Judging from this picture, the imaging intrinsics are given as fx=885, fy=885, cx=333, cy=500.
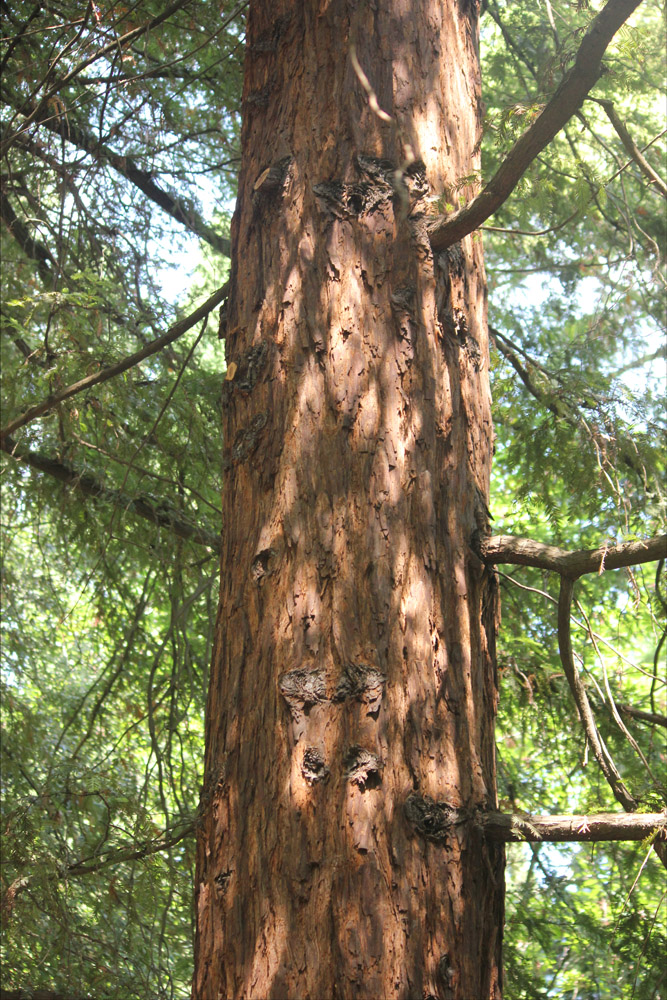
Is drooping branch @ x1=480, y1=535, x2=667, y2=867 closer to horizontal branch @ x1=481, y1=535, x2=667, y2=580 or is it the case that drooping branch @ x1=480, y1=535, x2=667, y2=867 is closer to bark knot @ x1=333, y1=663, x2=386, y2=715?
horizontal branch @ x1=481, y1=535, x2=667, y2=580

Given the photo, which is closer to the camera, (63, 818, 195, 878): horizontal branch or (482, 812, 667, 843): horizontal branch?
(482, 812, 667, 843): horizontal branch

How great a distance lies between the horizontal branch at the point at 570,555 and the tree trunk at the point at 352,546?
56 millimetres

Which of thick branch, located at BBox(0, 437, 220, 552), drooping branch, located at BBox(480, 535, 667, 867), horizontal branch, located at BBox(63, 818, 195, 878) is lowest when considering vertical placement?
horizontal branch, located at BBox(63, 818, 195, 878)

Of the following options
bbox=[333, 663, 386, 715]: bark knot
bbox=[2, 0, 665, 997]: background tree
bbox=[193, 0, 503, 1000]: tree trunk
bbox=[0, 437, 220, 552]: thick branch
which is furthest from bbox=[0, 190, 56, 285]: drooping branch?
bbox=[333, 663, 386, 715]: bark knot

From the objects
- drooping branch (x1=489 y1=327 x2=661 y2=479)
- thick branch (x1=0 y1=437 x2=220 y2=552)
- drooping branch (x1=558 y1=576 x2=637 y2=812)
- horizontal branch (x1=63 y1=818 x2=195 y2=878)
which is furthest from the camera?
thick branch (x1=0 y1=437 x2=220 y2=552)

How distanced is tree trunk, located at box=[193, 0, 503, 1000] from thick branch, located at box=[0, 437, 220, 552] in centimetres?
161

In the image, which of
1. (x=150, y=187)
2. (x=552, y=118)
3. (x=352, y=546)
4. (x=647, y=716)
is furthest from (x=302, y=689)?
(x=150, y=187)

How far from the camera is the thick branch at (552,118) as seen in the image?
1.54 meters

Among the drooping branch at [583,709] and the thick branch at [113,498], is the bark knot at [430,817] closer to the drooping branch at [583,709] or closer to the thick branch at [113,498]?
the drooping branch at [583,709]

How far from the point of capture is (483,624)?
187cm

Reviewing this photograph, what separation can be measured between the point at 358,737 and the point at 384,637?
19 centimetres

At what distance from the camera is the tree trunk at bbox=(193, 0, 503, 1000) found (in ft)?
4.91

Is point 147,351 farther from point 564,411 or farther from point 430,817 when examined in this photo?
point 564,411

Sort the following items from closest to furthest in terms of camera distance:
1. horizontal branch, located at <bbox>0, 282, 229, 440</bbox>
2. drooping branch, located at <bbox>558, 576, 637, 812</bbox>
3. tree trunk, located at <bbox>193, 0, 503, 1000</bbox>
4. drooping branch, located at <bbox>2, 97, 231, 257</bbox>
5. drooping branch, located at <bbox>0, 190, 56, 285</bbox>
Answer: tree trunk, located at <bbox>193, 0, 503, 1000</bbox> < drooping branch, located at <bbox>558, 576, 637, 812</bbox> < horizontal branch, located at <bbox>0, 282, 229, 440</bbox> < drooping branch, located at <bbox>2, 97, 231, 257</bbox> < drooping branch, located at <bbox>0, 190, 56, 285</bbox>
